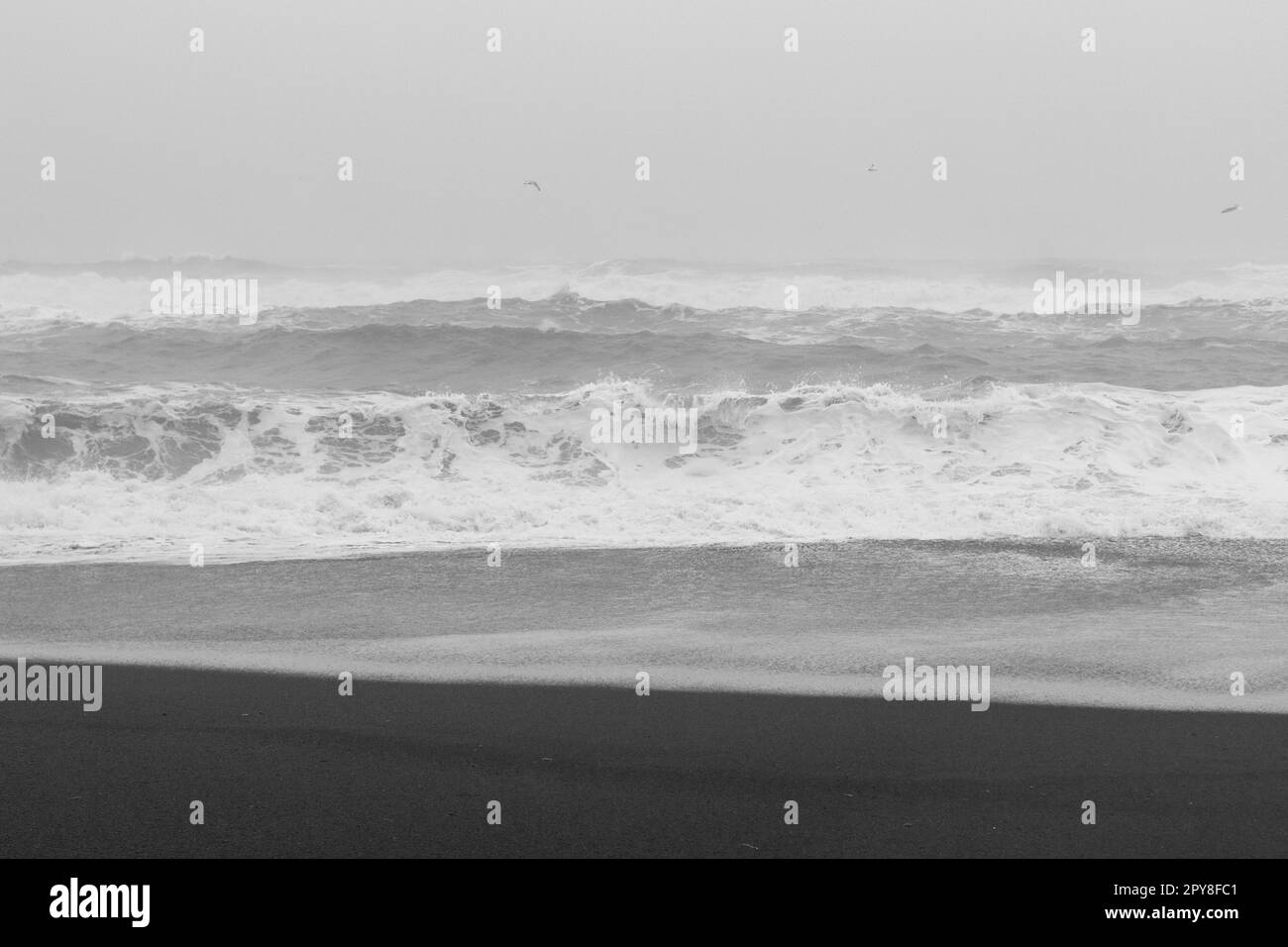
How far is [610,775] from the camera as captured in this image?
16.3 ft

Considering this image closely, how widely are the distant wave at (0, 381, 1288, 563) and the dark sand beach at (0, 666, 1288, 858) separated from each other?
4.52 meters

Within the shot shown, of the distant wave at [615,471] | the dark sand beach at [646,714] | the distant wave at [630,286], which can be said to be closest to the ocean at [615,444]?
the distant wave at [615,471]

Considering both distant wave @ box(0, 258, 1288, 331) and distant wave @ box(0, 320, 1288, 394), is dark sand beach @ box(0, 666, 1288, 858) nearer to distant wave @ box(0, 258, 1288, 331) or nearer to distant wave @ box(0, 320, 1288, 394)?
distant wave @ box(0, 320, 1288, 394)

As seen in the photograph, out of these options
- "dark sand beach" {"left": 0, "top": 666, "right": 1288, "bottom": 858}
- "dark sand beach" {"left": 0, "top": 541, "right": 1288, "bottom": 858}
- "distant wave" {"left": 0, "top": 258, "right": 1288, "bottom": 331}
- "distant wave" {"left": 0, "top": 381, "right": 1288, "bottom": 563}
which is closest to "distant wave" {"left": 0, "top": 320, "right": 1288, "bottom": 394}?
"distant wave" {"left": 0, "top": 381, "right": 1288, "bottom": 563}

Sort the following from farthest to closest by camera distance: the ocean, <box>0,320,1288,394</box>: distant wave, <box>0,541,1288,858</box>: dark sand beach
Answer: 1. <box>0,320,1288,394</box>: distant wave
2. the ocean
3. <box>0,541,1288,858</box>: dark sand beach

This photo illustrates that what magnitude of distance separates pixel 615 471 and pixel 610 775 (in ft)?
28.1

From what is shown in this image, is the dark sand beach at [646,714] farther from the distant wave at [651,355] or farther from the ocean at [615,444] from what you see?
the distant wave at [651,355]

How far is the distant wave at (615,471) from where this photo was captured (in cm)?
1086

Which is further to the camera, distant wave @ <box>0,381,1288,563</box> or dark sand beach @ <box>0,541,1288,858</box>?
distant wave @ <box>0,381,1288,563</box>

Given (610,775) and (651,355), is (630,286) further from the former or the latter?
(610,775)

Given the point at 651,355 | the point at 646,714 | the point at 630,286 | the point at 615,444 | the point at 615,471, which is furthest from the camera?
the point at 630,286

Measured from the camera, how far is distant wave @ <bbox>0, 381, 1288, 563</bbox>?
10.9 meters

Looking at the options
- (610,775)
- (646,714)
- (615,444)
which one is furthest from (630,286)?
(610,775)

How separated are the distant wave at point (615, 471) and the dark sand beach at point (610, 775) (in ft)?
14.8
